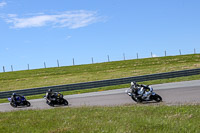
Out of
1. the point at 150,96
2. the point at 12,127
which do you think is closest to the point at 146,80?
the point at 150,96

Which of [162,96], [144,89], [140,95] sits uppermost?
[144,89]

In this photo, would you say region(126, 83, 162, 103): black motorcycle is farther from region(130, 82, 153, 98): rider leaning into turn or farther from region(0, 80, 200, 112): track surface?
region(0, 80, 200, 112): track surface

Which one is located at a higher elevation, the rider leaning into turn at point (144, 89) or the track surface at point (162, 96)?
the rider leaning into turn at point (144, 89)

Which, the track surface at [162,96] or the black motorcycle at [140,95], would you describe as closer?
the track surface at [162,96]

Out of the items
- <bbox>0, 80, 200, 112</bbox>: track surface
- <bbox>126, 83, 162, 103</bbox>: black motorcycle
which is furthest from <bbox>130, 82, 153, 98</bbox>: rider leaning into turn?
<bbox>0, 80, 200, 112</bbox>: track surface

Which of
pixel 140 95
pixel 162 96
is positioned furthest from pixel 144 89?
pixel 162 96

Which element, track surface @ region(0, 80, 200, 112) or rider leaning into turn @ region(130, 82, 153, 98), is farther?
rider leaning into turn @ region(130, 82, 153, 98)

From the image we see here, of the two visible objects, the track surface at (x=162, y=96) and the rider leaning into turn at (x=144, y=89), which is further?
the rider leaning into turn at (x=144, y=89)

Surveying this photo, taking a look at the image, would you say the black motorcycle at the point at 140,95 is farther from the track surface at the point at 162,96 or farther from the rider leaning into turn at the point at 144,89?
the track surface at the point at 162,96

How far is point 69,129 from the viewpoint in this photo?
7.57 metres

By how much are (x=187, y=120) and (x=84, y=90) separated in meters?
18.0

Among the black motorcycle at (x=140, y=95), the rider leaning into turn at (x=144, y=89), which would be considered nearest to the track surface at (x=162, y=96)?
the black motorcycle at (x=140, y=95)

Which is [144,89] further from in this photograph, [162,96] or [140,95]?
[162,96]

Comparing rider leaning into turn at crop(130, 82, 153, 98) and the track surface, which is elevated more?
rider leaning into turn at crop(130, 82, 153, 98)
